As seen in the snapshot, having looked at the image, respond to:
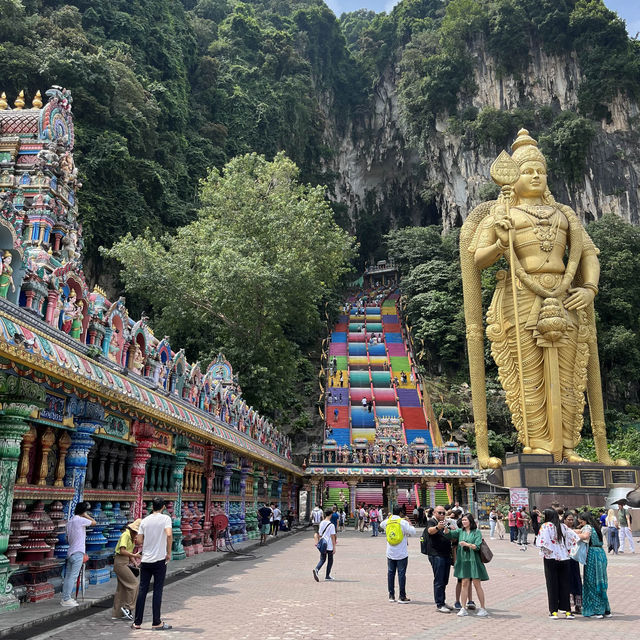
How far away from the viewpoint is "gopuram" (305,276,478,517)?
20688 millimetres

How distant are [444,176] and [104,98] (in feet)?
79.3

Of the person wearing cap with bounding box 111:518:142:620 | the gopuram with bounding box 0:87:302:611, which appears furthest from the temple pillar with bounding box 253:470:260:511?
the person wearing cap with bounding box 111:518:142:620

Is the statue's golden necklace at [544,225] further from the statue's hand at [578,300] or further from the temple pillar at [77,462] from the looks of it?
the temple pillar at [77,462]

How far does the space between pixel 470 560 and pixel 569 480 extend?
1097 centimetres

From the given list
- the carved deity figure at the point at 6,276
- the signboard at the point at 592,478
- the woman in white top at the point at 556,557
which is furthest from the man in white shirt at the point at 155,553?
the signboard at the point at 592,478

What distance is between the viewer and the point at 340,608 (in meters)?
5.63

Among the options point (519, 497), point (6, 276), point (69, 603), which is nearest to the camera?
point (6, 276)

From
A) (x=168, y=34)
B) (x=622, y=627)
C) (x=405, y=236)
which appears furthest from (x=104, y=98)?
(x=622, y=627)

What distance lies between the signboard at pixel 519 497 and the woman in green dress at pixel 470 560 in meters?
10.1

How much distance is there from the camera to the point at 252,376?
18.5 metres

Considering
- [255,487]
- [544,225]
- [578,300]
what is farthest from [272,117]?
[255,487]

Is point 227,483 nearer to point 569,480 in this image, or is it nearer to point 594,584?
point 594,584

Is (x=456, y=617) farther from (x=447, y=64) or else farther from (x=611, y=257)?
(x=447, y=64)

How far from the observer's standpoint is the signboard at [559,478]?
590 inches
